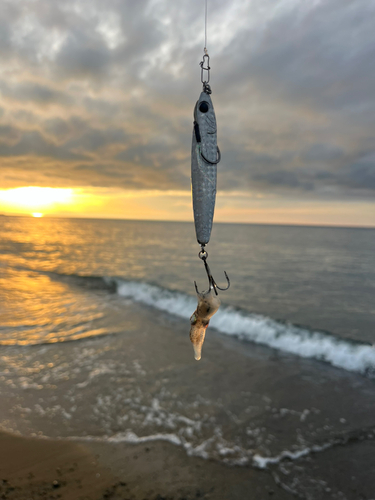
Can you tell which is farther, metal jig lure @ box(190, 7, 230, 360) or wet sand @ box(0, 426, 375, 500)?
wet sand @ box(0, 426, 375, 500)

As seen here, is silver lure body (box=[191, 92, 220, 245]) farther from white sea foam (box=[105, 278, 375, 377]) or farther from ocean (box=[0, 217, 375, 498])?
white sea foam (box=[105, 278, 375, 377])

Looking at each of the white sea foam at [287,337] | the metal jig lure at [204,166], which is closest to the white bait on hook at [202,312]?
the metal jig lure at [204,166]

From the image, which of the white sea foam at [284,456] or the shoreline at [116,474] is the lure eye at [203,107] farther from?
the white sea foam at [284,456]

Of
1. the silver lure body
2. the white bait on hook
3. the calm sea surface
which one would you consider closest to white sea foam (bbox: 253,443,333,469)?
the white bait on hook

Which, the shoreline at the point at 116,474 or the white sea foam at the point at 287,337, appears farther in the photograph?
the white sea foam at the point at 287,337

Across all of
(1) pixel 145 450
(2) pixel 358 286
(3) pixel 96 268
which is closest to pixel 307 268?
(2) pixel 358 286

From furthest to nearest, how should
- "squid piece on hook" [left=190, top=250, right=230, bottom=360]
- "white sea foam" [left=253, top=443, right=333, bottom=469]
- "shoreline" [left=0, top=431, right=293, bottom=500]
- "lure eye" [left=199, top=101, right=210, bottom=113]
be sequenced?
"white sea foam" [left=253, top=443, right=333, bottom=469]
"shoreline" [left=0, top=431, right=293, bottom=500]
"squid piece on hook" [left=190, top=250, right=230, bottom=360]
"lure eye" [left=199, top=101, right=210, bottom=113]

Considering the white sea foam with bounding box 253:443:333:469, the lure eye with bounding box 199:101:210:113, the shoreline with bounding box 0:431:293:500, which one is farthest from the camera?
the white sea foam with bounding box 253:443:333:469
